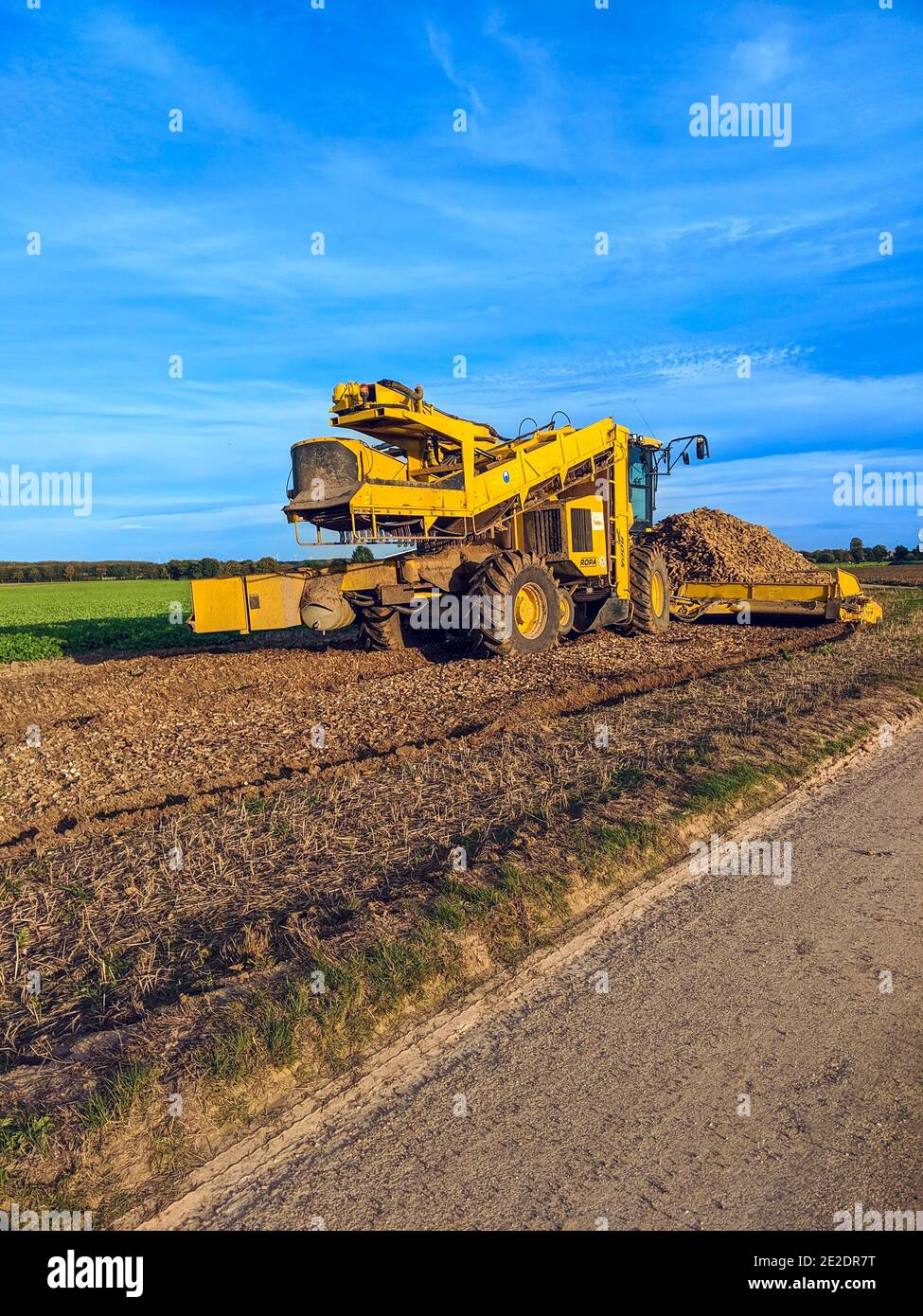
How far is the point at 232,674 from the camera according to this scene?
481 inches

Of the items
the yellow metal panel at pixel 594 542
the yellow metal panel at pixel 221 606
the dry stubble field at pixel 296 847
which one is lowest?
the dry stubble field at pixel 296 847

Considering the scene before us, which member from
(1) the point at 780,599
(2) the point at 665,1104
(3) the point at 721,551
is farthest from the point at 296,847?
(3) the point at 721,551

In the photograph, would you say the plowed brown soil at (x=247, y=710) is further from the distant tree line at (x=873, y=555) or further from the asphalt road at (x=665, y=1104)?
the distant tree line at (x=873, y=555)

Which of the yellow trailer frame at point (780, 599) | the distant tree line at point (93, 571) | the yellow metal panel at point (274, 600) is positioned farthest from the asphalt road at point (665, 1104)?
the distant tree line at point (93, 571)

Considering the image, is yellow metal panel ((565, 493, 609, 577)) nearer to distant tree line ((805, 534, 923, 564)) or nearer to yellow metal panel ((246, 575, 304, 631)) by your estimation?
yellow metal panel ((246, 575, 304, 631))

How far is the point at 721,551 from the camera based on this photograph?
68.9 ft

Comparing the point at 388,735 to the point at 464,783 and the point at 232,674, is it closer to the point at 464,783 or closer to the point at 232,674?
the point at 464,783

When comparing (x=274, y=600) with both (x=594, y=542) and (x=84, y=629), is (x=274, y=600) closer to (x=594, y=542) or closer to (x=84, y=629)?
(x=594, y=542)

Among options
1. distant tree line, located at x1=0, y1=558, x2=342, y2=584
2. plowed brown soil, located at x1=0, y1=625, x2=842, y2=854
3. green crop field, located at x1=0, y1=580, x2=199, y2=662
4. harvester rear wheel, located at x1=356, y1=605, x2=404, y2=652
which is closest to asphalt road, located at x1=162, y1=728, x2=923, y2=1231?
plowed brown soil, located at x1=0, y1=625, x2=842, y2=854

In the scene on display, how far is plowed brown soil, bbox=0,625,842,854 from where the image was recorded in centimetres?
702

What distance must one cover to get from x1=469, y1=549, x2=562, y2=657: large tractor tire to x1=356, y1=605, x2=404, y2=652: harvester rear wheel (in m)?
1.35

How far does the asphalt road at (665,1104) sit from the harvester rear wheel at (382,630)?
373 inches

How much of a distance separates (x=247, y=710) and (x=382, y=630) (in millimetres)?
3800

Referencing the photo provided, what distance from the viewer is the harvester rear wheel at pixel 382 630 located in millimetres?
13336
